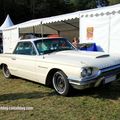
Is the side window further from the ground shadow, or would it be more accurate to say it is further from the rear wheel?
the ground shadow

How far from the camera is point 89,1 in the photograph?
5706 cm

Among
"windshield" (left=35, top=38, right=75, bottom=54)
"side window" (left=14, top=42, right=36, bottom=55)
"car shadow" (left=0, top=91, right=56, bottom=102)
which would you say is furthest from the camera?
"side window" (left=14, top=42, right=36, bottom=55)

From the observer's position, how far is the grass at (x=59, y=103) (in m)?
4.79

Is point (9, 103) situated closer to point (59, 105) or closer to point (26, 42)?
point (59, 105)

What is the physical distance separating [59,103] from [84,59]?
119 cm

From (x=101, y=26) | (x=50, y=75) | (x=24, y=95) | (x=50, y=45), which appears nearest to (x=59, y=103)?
(x=50, y=75)

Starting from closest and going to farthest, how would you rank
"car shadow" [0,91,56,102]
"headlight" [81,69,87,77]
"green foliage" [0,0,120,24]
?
"headlight" [81,69,87,77] < "car shadow" [0,91,56,102] < "green foliage" [0,0,120,24]

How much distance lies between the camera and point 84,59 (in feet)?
19.4

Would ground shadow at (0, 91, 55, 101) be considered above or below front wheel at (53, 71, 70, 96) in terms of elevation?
below

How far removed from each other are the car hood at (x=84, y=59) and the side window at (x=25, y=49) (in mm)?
752

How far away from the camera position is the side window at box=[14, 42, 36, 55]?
7240 mm

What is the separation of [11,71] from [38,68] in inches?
75.9

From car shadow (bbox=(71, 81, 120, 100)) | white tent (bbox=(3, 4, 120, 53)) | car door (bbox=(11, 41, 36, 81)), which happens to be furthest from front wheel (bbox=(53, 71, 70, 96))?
white tent (bbox=(3, 4, 120, 53))

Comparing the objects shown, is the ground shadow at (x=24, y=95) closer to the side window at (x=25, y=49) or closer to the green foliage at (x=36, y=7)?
the side window at (x=25, y=49)
